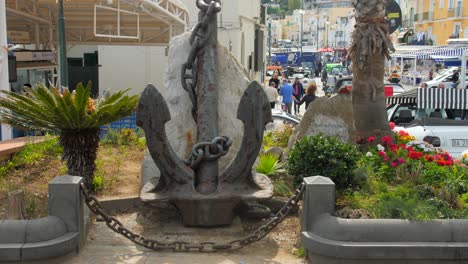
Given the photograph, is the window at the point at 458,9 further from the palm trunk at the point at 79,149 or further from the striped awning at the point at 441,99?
the palm trunk at the point at 79,149

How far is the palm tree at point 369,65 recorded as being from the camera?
8.82 meters

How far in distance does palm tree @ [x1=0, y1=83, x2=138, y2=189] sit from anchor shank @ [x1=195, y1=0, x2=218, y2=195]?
1.06 m

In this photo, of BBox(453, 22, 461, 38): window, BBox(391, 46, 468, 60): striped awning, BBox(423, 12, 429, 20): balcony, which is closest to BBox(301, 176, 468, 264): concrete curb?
BBox(391, 46, 468, 60): striped awning

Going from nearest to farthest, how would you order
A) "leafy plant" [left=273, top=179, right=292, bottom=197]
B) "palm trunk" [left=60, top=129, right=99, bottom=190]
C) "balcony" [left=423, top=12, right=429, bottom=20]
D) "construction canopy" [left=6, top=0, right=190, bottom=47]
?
"palm trunk" [left=60, top=129, right=99, bottom=190] < "leafy plant" [left=273, top=179, right=292, bottom=197] < "construction canopy" [left=6, top=0, right=190, bottom=47] < "balcony" [left=423, top=12, right=429, bottom=20]

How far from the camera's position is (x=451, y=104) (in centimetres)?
1305

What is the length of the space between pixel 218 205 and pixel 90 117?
1866mm

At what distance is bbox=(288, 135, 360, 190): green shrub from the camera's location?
6824 millimetres

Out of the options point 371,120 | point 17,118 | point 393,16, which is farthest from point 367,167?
point 393,16

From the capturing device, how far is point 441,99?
1302cm

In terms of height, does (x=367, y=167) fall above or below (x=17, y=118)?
below

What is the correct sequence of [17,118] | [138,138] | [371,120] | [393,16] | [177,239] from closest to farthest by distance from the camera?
1. [177,239]
2. [17,118]
3. [371,120]
4. [138,138]
5. [393,16]

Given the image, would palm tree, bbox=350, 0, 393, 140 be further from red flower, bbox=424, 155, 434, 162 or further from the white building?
the white building

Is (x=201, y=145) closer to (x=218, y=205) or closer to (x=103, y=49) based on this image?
(x=218, y=205)

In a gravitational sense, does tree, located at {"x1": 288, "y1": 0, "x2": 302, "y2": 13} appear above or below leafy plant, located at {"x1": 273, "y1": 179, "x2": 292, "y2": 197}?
above
